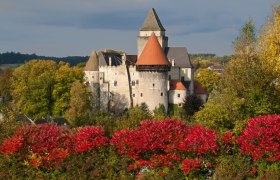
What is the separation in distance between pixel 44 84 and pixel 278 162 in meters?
49.6

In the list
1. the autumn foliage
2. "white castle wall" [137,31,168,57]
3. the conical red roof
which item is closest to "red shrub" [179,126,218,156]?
the autumn foliage

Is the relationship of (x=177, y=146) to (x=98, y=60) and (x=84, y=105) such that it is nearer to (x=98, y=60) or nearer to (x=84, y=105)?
(x=84, y=105)

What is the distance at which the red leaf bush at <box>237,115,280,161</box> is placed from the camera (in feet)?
54.3

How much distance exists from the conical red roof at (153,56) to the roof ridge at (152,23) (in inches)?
474

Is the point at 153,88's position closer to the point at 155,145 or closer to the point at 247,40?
the point at 247,40

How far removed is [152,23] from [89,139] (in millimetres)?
66310

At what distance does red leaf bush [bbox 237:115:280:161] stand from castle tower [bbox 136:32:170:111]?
51.3 m

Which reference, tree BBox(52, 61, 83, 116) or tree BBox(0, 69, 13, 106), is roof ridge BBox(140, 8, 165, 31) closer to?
tree BBox(52, 61, 83, 116)

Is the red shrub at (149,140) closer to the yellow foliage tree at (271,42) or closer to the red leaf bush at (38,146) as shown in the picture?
the red leaf bush at (38,146)

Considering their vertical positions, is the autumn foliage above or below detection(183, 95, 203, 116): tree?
above

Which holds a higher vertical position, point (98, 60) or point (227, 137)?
point (98, 60)

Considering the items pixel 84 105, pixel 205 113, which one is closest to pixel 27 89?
pixel 84 105

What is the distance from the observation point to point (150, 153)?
58.3 ft

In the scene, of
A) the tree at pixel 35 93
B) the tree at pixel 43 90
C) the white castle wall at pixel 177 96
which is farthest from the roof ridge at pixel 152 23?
the tree at pixel 35 93
